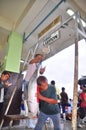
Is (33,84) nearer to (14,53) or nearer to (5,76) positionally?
(5,76)

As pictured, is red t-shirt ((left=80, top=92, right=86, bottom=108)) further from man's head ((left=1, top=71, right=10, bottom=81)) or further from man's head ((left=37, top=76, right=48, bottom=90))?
man's head ((left=37, top=76, right=48, bottom=90))

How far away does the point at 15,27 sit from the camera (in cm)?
576

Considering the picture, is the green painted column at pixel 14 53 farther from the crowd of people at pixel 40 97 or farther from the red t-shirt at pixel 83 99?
the red t-shirt at pixel 83 99

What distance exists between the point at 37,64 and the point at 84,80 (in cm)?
475

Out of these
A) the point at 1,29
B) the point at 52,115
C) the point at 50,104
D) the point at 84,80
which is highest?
the point at 1,29

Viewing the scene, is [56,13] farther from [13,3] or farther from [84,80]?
[84,80]

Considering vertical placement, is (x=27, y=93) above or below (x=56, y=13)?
below

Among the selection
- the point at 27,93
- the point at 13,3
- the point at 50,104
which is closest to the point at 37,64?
the point at 27,93

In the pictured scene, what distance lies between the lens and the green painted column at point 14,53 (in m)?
5.05

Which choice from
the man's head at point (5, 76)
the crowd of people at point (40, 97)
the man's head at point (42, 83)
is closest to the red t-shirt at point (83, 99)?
the man's head at point (5, 76)

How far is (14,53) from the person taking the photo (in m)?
5.27

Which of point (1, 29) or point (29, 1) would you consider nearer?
point (29, 1)

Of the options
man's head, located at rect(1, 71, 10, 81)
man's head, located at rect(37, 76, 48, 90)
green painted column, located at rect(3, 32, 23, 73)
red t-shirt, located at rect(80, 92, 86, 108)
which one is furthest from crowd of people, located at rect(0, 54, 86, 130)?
red t-shirt, located at rect(80, 92, 86, 108)

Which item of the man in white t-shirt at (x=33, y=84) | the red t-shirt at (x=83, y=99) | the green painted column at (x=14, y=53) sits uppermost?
the green painted column at (x=14, y=53)
